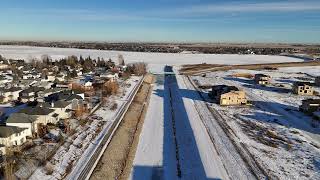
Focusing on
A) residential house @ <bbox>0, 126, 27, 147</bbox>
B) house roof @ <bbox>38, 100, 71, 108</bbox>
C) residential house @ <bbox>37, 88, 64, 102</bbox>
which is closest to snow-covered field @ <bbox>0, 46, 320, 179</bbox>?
residential house @ <bbox>0, 126, 27, 147</bbox>

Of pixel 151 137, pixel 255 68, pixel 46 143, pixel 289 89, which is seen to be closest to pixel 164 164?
pixel 151 137

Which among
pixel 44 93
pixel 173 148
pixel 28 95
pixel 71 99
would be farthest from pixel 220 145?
pixel 28 95

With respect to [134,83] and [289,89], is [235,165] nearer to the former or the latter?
[289,89]

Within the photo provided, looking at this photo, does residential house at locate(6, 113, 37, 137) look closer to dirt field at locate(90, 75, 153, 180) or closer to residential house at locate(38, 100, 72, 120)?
residential house at locate(38, 100, 72, 120)

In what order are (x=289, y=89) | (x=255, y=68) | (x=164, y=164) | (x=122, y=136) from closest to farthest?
(x=164, y=164)
(x=122, y=136)
(x=289, y=89)
(x=255, y=68)

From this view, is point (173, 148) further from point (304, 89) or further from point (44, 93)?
point (304, 89)

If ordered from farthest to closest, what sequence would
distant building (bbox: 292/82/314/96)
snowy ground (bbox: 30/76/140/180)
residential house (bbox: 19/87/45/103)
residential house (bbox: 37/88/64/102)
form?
1. distant building (bbox: 292/82/314/96)
2. residential house (bbox: 19/87/45/103)
3. residential house (bbox: 37/88/64/102)
4. snowy ground (bbox: 30/76/140/180)
